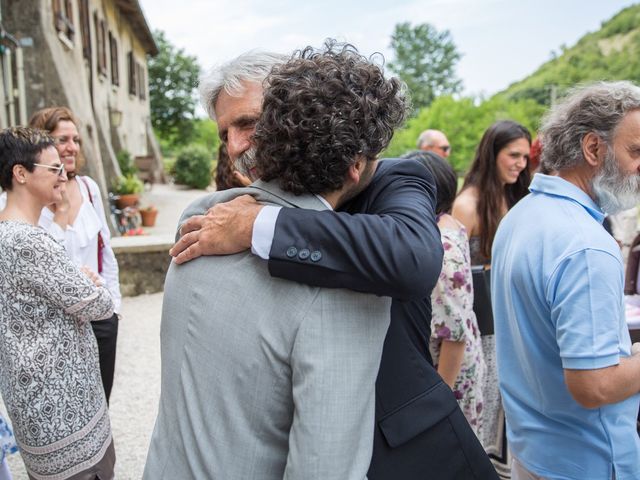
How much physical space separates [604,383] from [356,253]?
33.1 inches

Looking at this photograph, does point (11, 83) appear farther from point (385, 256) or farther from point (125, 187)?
point (385, 256)

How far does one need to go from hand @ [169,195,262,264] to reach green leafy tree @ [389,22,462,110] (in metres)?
79.2

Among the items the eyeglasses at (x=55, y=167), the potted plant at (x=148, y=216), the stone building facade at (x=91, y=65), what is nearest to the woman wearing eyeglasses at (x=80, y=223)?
the eyeglasses at (x=55, y=167)

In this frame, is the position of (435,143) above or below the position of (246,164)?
below

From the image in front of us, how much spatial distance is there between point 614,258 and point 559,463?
2.01 feet

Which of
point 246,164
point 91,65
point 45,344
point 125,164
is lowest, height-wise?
point 125,164

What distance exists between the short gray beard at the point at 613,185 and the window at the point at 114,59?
17685 millimetres

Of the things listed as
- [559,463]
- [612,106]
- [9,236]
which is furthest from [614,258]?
[9,236]

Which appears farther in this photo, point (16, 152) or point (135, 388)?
point (135, 388)

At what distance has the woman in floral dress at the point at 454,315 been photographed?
2.38 m

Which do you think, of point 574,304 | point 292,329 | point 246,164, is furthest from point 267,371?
point 574,304

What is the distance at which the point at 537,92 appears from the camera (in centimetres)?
5928

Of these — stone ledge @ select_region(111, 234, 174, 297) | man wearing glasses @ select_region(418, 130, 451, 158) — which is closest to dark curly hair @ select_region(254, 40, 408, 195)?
man wearing glasses @ select_region(418, 130, 451, 158)

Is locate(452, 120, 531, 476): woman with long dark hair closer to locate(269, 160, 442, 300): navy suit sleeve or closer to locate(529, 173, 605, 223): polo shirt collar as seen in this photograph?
locate(529, 173, 605, 223): polo shirt collar
